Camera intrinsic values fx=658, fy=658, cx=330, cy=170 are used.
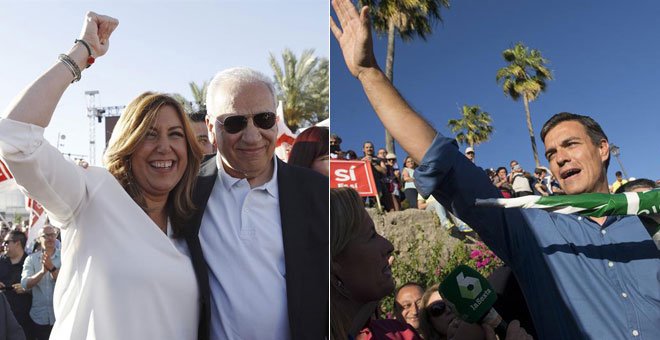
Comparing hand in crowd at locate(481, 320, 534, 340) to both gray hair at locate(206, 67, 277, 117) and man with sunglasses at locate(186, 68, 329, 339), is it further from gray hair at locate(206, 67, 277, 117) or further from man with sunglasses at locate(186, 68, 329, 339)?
gray hair at locate(206, 67, 277, 117)

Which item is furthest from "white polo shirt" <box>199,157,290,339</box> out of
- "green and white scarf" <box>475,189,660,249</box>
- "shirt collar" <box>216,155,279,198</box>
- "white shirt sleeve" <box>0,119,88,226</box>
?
"green and white scarf" <box>475,189,660,249</box>

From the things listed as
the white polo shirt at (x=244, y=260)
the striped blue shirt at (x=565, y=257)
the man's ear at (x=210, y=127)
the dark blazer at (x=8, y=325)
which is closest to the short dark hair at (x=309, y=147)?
the white polo shirt at (x=244, y=260)

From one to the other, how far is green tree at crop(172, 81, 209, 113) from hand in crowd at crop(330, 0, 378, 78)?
0.46 meters

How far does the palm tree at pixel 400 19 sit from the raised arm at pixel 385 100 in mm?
29

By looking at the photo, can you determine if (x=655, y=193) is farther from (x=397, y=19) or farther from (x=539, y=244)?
(x=397, y=19)

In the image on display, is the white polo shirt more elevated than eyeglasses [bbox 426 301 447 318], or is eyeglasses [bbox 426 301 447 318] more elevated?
the white polo shirt

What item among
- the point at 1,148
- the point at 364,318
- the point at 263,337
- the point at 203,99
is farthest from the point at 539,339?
the point at 1,148

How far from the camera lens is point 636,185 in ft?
6.02

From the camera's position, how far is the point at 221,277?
1.93m

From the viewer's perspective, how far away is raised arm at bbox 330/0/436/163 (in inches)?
75.3

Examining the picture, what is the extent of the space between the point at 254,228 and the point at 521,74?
0.92 meters

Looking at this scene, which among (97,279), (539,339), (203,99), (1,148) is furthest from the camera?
(203,99)

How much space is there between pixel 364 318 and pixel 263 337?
0.31 metres

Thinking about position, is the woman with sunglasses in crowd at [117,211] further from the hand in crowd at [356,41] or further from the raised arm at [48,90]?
the hand in crowd at [356,41]
